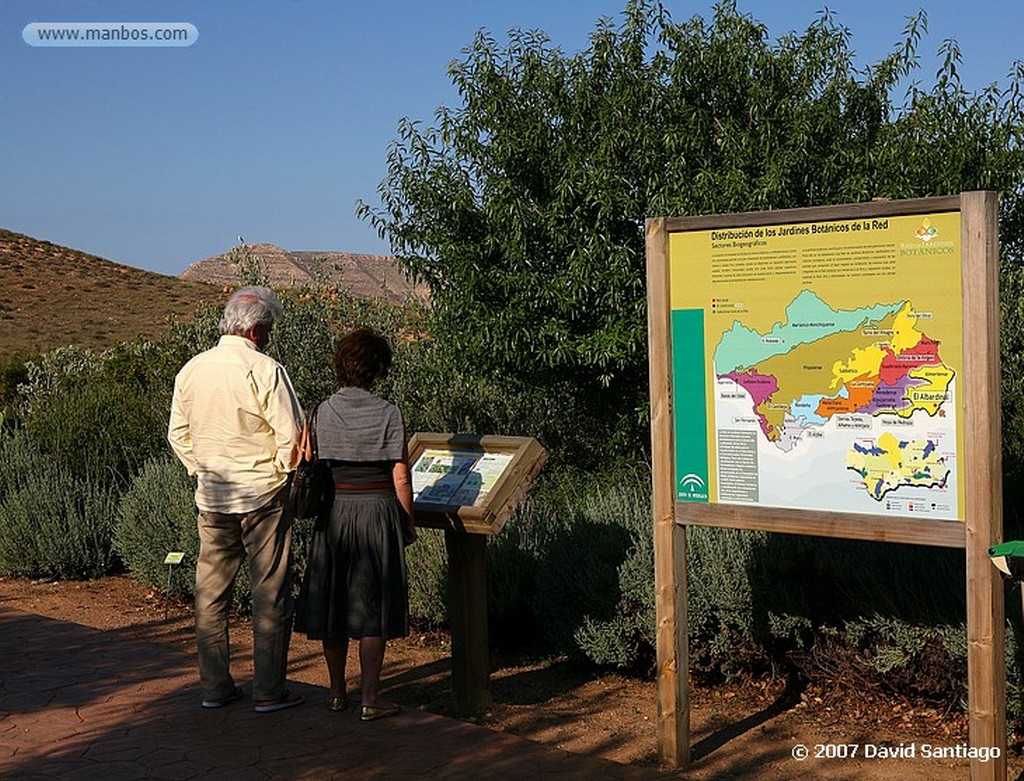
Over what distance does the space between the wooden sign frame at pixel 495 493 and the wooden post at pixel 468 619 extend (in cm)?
12

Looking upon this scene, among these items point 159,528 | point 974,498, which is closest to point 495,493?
point 974,498

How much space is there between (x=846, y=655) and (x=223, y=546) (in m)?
3.06

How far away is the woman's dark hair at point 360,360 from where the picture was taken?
5574 mm

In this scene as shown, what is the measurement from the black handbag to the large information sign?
155 cm

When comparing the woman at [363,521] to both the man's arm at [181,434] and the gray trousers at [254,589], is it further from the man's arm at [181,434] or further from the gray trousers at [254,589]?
the man's arm at [181,434]

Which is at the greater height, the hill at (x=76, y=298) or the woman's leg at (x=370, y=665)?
the hill at (x=76, y=298)

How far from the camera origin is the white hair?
577 centimetres

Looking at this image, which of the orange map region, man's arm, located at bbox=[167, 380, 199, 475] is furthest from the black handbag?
the orange map region

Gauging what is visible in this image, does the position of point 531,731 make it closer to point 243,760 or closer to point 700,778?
point 700,778

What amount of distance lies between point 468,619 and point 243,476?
1.27 m

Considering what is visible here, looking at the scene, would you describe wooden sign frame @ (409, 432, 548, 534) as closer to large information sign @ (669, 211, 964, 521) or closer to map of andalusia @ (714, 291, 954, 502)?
large information sign @ (669, 211, 964, 521)

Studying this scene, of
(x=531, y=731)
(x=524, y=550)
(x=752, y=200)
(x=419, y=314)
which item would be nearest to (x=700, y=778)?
(x=531, y=731)

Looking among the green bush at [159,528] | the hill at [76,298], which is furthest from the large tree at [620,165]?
the hill at [76,298]

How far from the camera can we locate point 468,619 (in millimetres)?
6016
